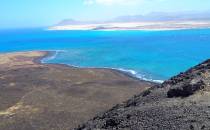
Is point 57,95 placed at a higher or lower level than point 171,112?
lower

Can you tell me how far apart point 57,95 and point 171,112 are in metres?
38.7

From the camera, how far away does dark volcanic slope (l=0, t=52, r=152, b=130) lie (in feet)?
147

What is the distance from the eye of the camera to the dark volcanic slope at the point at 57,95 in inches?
1762

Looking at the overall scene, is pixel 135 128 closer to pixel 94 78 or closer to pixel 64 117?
pixel 64 117

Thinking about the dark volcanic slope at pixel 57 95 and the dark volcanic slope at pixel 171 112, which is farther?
the dark volcanic slope at pixel 57 95

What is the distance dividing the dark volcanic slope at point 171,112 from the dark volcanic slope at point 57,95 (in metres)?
17.9

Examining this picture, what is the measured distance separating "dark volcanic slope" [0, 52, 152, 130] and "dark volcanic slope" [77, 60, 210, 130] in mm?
17883

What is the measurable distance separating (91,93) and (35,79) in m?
18.9

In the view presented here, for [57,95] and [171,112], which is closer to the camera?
[171,112]

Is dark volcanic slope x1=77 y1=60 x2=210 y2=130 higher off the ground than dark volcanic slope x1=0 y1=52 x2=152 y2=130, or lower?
higher

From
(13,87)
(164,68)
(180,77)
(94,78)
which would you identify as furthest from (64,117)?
(164,68)

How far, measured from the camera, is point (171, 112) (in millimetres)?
21156

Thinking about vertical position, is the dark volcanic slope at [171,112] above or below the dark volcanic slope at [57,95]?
above

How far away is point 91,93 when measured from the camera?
58.5 m
